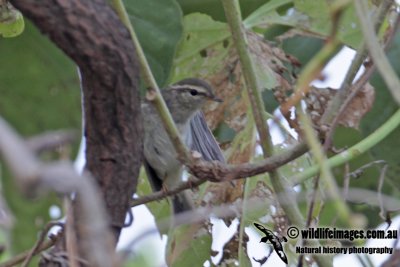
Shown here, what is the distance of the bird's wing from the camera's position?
10.3 feet

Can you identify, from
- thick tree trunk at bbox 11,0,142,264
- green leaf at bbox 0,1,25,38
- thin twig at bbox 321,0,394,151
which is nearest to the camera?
thick tree trunk at bbox 11,0,142,264

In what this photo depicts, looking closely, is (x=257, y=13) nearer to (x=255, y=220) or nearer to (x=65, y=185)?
(x=255, y=220)

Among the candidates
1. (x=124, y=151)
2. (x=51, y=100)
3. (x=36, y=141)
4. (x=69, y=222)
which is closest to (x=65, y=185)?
(x=36, y=141)

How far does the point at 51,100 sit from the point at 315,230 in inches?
63.5

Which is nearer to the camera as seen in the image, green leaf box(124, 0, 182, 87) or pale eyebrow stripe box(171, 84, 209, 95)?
green leaf box(124, 0, 182, 87)

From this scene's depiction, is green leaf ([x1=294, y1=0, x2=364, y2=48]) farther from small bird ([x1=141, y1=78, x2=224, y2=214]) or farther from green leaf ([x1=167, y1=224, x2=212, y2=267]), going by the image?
green leaf ([x1=167, y1=224, x2=212, y2=267])

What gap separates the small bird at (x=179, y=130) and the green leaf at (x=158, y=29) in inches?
9.1

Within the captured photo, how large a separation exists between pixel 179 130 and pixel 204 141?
0.27 m

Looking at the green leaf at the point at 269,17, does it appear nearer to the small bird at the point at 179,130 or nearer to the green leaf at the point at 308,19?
the green leaf at the point at 308,19

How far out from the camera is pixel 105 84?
203cm

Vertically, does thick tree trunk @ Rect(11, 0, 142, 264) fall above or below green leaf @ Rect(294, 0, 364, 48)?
below

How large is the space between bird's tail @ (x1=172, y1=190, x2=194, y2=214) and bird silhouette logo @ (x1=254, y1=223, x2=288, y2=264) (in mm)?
382

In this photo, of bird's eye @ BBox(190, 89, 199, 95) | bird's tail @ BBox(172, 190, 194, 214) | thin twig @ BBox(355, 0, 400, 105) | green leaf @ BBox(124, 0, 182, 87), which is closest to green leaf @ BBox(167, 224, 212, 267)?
bird's tail @ BBox(172, 190, 194, 214)

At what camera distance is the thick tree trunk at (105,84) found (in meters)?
1.96
